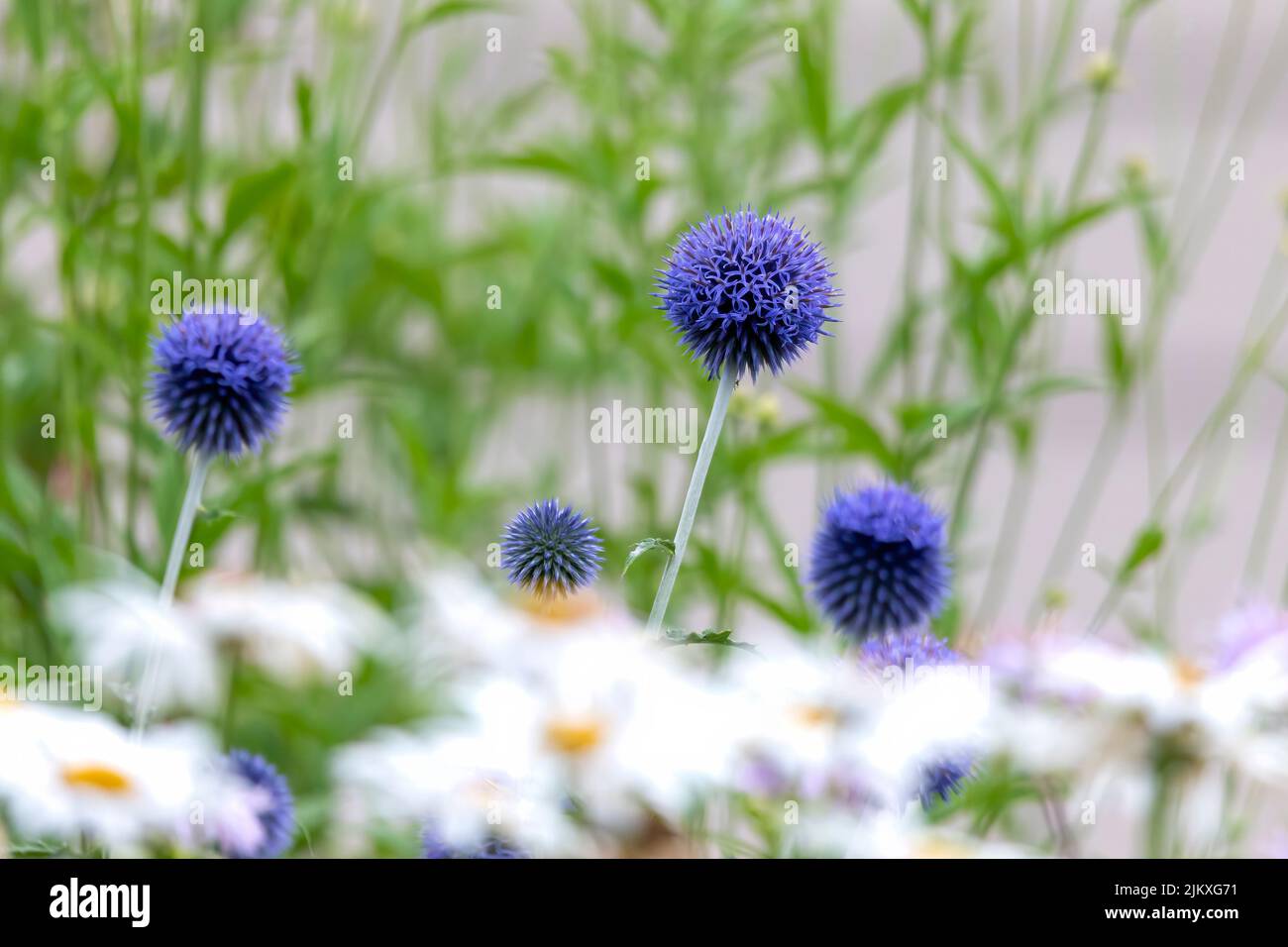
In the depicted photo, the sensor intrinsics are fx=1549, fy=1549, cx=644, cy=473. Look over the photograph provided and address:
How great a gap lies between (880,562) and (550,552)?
17 cm

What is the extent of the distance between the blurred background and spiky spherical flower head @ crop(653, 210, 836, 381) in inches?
6.8

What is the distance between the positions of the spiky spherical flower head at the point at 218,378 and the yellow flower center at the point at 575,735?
17cm

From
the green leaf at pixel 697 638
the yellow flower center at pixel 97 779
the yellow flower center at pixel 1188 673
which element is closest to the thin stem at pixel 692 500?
the green leaf at pixel 697 638

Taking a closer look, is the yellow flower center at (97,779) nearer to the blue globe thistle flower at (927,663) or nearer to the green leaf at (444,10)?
the blue globe thistle flower at (927,663)

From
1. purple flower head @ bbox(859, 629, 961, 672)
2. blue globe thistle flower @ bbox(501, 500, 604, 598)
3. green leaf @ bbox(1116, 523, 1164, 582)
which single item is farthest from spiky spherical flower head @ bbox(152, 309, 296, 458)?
green leaf @ bbox(1116, 523, 1164, 582)

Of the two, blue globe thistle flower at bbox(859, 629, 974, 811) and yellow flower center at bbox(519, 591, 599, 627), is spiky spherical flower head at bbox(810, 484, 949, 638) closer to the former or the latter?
blue globe thistle flower at bbox(859, 629, 974, 811)

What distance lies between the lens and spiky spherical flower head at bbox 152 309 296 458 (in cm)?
60

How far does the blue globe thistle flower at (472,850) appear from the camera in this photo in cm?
56

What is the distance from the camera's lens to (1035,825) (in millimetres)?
1075

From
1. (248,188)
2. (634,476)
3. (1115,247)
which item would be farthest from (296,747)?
(1115,247)
